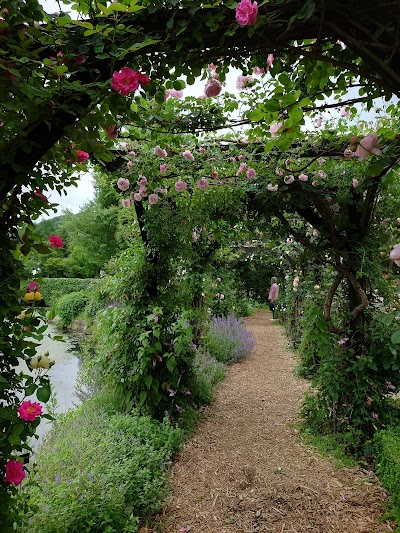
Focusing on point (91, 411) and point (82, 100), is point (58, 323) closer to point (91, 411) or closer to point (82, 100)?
point (91, 411)

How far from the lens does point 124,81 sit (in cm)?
107

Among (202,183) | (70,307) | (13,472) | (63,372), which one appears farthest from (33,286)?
(70,307)

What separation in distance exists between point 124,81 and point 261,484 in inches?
101

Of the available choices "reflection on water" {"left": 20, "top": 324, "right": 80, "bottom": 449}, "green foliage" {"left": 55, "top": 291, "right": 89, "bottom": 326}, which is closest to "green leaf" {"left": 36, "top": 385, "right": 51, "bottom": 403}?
"reflection on water" {"left": 20, "top": 324, "right": 80, "bottom": 449}

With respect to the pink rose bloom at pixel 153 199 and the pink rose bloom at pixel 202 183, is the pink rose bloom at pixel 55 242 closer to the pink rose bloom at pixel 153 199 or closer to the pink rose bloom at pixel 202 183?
the pink rose bloom at pixel 153 199

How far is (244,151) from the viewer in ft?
10.6

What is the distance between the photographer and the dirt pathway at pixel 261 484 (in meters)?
2.12

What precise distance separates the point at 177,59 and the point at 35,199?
67cm

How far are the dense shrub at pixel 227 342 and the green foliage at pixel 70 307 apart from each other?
6.85 m

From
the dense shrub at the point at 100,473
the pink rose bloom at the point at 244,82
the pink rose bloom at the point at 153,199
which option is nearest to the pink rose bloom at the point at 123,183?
the pink rose bloom at the point at 153,199

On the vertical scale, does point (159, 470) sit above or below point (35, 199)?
below

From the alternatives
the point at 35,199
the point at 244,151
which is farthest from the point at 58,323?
the point at 35,199

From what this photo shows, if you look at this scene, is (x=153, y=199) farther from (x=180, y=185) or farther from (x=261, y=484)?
→ (x=261, y=484)

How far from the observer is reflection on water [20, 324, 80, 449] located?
4.54 m
